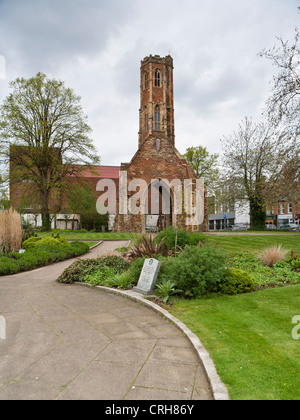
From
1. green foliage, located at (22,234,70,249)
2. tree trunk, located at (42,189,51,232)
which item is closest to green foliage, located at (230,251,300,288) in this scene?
green foliage, located at (22,234,70,249)

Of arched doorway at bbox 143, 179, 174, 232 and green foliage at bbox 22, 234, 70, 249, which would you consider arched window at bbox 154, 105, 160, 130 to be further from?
green foliage at bbox 22, 234, 70, 249

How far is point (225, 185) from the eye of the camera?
31.0m

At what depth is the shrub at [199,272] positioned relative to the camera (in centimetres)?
613

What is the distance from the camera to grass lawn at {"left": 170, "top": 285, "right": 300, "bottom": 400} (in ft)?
9.19

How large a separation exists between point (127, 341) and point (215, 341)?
125 centimetres

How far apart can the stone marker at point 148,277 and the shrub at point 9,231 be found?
8.62 m

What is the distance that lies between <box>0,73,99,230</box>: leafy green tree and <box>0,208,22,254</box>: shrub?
514 inches

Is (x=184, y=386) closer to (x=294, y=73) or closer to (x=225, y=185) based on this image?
(x=294, y=73)

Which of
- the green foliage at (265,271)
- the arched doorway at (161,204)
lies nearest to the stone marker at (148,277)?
the green foliage at (265,271)

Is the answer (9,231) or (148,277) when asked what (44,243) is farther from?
(148,277)

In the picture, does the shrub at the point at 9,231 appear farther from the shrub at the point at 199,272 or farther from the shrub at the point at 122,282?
the shrub at the point at 199,272

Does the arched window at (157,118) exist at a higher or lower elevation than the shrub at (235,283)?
higher
